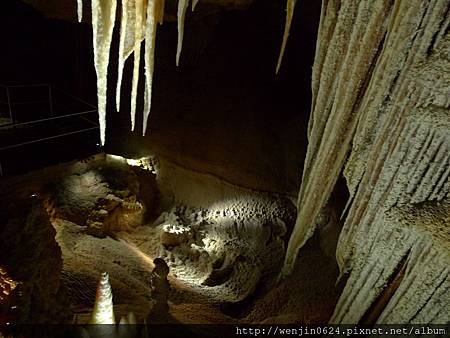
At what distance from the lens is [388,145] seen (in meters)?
2.44

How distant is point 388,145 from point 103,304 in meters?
2.74

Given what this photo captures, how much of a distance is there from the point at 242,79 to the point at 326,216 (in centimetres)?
388

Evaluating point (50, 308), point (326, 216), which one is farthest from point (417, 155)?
point (326, 216)

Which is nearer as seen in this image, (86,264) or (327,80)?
(327,80)

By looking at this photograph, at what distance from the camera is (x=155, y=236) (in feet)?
24.7

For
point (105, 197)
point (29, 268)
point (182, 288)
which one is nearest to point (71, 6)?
point (105, 197)

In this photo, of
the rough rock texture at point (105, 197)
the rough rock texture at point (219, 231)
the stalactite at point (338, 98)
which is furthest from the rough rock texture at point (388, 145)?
the rough rock texture at point (105, 197)

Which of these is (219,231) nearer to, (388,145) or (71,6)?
(71,6)

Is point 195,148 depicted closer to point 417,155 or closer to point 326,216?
point 326,216

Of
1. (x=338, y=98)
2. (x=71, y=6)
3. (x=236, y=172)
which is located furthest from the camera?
(x=236, y=172)

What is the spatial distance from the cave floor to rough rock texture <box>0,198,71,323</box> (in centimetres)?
49

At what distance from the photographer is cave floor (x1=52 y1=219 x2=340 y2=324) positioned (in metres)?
4.84

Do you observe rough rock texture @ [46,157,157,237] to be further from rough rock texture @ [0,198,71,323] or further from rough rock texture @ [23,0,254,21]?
rough rock texture @ [23,0,254,21]

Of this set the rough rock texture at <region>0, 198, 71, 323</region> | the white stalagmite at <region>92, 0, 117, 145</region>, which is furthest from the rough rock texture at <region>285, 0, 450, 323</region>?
the rough rock texture at <region>0, 198, 71, 323</region>
